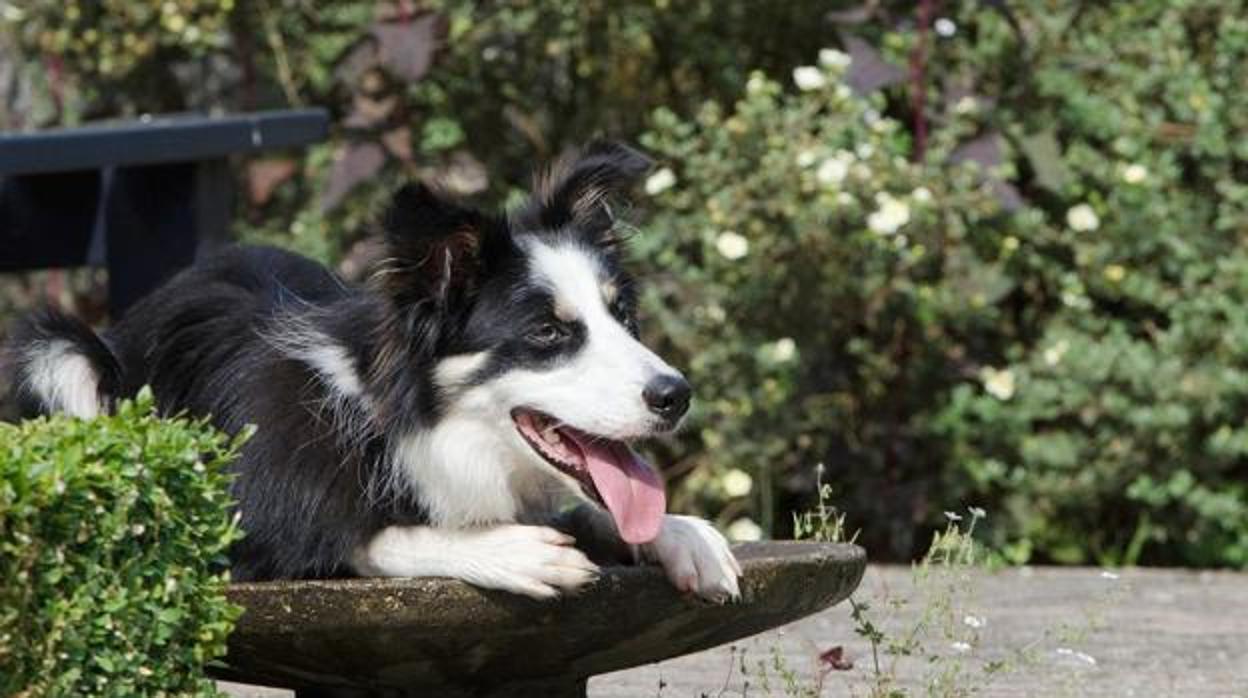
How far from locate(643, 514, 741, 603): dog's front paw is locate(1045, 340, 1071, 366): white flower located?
145 inches

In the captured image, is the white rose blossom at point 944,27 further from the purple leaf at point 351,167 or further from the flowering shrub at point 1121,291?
the purple leaf at point 351,167

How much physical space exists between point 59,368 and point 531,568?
1272 millimetres

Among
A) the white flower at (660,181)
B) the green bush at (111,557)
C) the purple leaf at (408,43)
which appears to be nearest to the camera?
the green bush at (111,557)

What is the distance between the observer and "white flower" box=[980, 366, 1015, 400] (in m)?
7.09

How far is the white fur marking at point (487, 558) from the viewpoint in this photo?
3330 mm

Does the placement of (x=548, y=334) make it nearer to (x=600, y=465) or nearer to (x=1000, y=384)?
(x=600, y=465)

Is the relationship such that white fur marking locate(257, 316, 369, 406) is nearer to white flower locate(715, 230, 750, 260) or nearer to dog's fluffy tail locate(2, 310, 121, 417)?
dog's fluffy tail locate(2, 310, 121, 417)

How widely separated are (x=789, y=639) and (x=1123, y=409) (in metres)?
1.78

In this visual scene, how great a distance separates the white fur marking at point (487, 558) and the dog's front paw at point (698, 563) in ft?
0.49

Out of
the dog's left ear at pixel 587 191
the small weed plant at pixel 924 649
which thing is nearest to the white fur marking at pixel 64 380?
the dog's left ear at pixel 587 191

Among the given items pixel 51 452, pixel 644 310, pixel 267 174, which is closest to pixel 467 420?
pixel 51 452

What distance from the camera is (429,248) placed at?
12.0ft

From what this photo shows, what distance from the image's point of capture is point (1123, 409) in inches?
277

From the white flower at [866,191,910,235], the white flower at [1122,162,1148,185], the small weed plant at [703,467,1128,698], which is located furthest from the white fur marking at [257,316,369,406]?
the white flower at [1122,162,1148,185]
